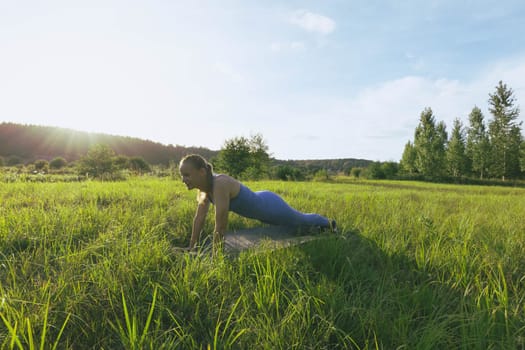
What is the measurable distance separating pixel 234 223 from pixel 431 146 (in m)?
41.5

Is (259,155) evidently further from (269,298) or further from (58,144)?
(58,144)

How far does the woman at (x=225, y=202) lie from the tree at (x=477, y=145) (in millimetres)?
42045

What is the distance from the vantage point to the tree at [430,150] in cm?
3631

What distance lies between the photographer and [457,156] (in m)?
36.2

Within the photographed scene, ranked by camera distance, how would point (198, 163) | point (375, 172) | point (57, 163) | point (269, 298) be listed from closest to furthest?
point (269, 298), point (198, 163), point (57, 163), point (375, 172)

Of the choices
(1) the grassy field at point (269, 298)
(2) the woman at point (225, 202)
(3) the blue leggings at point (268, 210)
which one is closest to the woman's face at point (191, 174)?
(2) the woman at point (225, 202)

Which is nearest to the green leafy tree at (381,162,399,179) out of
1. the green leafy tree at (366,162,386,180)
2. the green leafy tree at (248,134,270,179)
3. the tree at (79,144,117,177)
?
the green leafy tree at (366,162,386,180)

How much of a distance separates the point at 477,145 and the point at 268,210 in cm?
4317

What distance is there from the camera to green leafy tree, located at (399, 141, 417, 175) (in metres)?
42.1

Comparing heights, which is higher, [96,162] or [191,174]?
[96,162]

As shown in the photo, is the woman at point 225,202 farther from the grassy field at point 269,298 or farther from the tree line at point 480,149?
the tree line at point 480,149

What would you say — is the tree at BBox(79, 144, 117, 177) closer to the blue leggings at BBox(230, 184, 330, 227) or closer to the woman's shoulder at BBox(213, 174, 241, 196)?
the blue leggings at BBox(230, 184, 330, 227)

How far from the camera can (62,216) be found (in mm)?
3443

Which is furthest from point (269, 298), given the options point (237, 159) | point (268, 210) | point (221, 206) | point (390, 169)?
point (390, 169)
